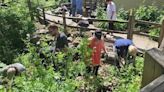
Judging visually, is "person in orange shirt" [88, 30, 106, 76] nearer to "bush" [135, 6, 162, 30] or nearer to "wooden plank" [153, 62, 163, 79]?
"wooden plank" [153, 62, 163, 79]

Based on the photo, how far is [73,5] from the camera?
1400 cm

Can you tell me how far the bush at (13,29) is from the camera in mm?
10741

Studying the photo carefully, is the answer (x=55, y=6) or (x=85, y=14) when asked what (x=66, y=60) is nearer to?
(x=85, y=14)

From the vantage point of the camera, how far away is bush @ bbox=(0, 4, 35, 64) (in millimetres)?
10741

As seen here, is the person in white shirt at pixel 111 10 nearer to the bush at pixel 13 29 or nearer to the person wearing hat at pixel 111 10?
the person wearing hat at pixel 111 10

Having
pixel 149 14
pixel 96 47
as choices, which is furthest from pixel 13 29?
pixel 149 14

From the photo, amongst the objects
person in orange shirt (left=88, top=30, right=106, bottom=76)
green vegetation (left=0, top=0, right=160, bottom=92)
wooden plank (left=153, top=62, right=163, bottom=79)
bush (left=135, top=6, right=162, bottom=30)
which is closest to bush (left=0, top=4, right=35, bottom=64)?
green vegetation (left=0, top=0, right=160, bottom=92)

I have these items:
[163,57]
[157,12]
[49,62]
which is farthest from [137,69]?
[157,12]

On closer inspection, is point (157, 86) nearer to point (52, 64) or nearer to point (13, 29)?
point (52, 64)

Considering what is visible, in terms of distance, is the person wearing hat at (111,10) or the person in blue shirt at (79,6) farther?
the person in blue shirt at (79,6)

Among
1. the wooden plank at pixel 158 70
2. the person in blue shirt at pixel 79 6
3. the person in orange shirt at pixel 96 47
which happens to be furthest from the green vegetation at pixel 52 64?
the wooden plank at pixel 158 70

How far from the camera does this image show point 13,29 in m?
11.0

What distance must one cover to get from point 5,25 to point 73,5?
3826mm

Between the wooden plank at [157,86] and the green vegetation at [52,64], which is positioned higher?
the wooden plank at [157,86]
